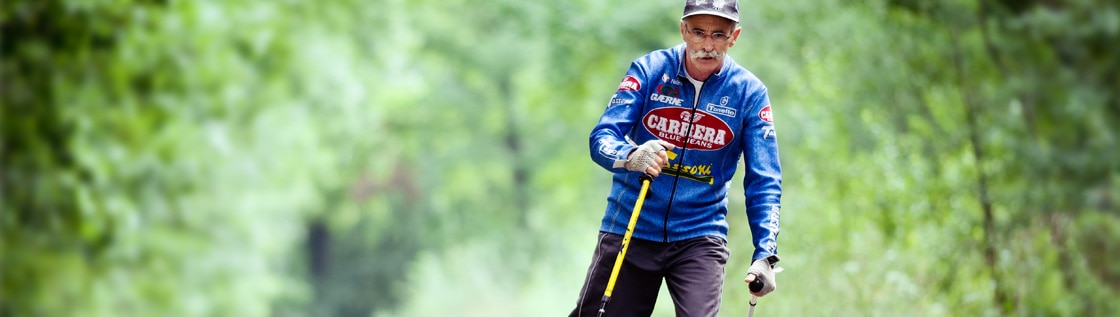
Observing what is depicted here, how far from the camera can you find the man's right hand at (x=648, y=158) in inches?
195

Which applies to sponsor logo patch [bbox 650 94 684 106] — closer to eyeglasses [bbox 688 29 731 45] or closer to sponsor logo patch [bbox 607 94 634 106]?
sponsor logo patch [bbox 607 94 634 106]

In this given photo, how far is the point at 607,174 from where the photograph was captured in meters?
24.3

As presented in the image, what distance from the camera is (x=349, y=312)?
137ft

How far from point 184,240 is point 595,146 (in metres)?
12.9

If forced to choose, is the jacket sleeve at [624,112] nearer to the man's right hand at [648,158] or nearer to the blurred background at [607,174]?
the man's right hand at [648,158]

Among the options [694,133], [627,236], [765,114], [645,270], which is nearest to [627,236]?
[627,236]

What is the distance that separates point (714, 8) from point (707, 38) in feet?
0.44

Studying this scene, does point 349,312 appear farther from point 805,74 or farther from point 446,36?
point 805,74

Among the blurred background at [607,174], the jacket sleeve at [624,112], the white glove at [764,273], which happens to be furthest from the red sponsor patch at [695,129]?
the blurred background at [607,174]

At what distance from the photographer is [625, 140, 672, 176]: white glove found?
4.96 m

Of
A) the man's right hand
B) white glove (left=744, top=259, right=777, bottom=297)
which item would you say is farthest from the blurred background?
the man's right hand

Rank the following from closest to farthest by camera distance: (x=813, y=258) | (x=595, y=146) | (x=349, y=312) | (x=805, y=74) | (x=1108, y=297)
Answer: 1. (x=595, y=146)
2. (x=1108, y=297)
3. (x=813, y=258)
4. (x=805, y=74)
5. (x=349, y=312)

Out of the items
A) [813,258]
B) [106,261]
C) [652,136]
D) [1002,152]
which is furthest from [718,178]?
[106,261]

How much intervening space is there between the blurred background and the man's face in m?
5.06
